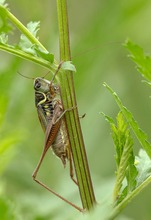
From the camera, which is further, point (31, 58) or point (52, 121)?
point (52, 121)

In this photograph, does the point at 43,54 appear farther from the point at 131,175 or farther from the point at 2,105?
the point at 2,105

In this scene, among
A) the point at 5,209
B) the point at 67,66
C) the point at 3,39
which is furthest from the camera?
the point at 3,39

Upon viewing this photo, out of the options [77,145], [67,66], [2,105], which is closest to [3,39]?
→ [67,66]

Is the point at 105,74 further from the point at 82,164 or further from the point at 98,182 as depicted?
the point at 82,164

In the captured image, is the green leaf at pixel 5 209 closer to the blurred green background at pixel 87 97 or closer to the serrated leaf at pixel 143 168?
the serrated leaf at pixel 143 168

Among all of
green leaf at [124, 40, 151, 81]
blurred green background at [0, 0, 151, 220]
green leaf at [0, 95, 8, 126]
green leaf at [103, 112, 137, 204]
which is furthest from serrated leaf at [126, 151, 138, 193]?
blurred green background at [0, 0, 151, 220]

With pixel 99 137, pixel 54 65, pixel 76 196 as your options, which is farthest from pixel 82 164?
pixel 99 137

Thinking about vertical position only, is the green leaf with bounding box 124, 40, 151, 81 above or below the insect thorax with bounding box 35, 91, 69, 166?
above

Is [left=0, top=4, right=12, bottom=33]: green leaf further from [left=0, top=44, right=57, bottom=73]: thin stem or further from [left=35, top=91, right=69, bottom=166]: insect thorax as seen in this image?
[left=35, top=91, right=69, bottom=166]: insect thorax

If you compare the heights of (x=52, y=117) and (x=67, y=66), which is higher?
(x=67, y=66)
